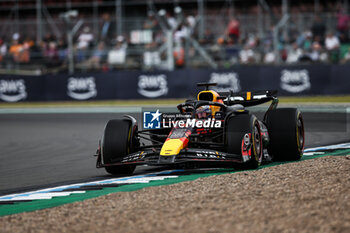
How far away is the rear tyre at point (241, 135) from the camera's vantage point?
8031mm

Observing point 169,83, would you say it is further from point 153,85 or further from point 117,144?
point 117,144

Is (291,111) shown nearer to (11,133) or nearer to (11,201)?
(11,201)

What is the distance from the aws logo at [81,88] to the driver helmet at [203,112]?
58.5ft

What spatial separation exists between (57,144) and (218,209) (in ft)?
26.9

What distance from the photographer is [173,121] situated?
8.77 meters

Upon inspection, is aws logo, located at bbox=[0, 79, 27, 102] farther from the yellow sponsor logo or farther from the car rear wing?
the yellow sponsor logo

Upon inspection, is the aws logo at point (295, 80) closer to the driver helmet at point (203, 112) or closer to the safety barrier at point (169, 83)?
the safety barrier at point (169, 83)

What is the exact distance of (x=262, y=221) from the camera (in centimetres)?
498

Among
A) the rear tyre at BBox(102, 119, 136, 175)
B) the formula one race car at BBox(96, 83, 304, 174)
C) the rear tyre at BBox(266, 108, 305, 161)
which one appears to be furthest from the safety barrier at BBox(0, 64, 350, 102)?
the rear tyre at BBox(102, 119, 136, 175)

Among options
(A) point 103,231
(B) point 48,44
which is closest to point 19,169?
(A) point 103,231

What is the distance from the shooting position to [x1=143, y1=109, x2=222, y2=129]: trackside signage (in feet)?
27.9

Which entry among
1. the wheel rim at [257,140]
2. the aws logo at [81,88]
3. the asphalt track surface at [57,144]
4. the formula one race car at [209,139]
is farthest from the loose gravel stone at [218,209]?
the aws logo at [81,88]

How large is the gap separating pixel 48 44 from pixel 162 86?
697 centimetres

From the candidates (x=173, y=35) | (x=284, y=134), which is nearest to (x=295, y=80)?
(x=173, y=35)
